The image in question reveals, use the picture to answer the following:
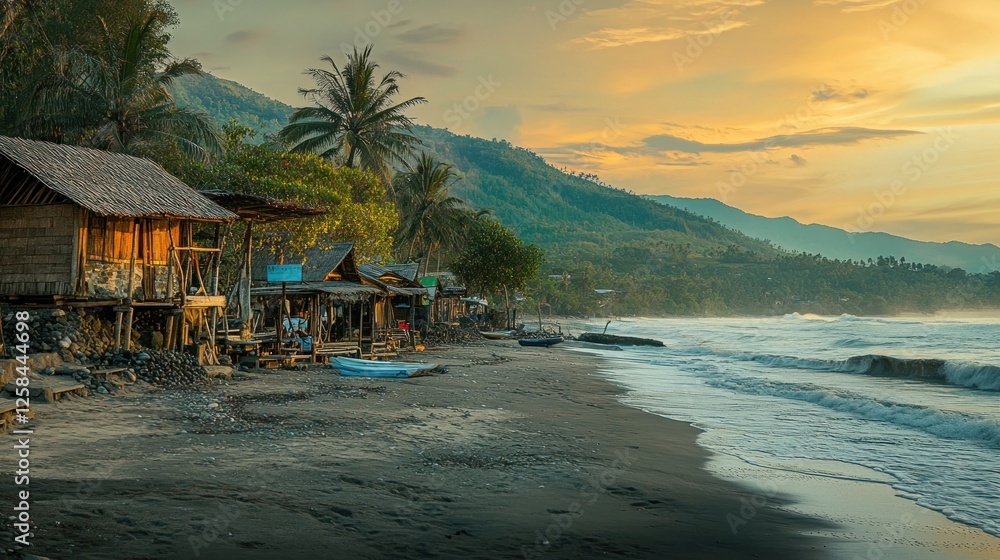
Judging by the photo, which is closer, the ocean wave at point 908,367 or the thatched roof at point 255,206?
the thatched roof at point 255,206

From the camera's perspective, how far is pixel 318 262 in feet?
91.1

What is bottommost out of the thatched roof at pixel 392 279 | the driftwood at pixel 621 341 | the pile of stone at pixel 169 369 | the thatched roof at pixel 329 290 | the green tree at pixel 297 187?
the driftwood at pixel 621 341

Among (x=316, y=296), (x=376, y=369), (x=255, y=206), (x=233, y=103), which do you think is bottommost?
(x=376, y=369)

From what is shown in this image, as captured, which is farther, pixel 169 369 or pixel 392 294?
pixel 392 294

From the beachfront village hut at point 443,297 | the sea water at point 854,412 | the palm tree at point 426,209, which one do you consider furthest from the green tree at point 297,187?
the palm tree at point 426,209

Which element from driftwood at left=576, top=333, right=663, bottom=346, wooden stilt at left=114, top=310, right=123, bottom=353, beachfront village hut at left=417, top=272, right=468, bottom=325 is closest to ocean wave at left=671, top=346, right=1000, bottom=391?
driftwood at left=576, top=333, right=663, bottom=346

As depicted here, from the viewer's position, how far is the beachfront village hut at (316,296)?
24.8 metres

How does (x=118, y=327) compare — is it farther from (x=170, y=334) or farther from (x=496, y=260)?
(x=496, y=260)

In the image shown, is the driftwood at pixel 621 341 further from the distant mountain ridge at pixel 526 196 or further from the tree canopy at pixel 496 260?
the distant mountain ridge at pixel 526 196

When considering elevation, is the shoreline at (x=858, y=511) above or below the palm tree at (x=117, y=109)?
below

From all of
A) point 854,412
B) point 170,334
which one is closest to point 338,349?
point 170,334

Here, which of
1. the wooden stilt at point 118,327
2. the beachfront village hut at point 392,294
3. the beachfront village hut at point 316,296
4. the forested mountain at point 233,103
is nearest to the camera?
the wooden stilt at point 118,327

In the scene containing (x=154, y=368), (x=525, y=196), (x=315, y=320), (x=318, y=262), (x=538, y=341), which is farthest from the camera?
(x=525, y=196)

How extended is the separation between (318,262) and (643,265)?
13156 centimetres
